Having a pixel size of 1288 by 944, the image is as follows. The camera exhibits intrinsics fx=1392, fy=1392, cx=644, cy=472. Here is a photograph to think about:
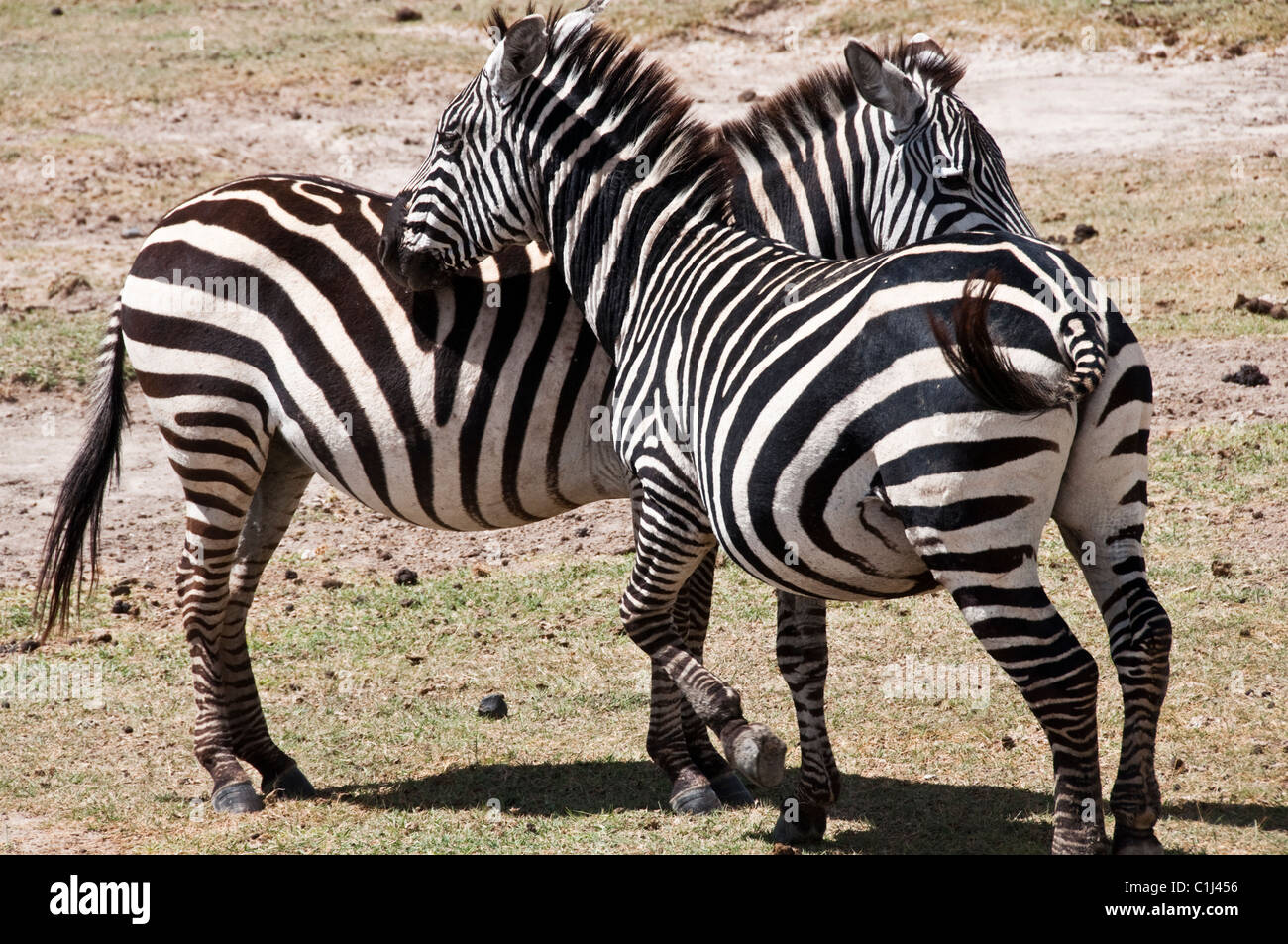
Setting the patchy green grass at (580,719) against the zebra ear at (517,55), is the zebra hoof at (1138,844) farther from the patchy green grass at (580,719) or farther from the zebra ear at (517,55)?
the zebra ear at (517,55)

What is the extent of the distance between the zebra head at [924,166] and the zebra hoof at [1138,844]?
96.1 inches

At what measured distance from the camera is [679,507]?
4.91m

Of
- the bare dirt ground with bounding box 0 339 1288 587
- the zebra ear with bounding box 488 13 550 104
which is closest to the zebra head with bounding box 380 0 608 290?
the zebra ear with bounding box 488 13 550 104

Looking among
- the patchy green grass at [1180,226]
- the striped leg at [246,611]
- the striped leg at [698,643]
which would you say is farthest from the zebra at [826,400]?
the patchy green grass at [1180,226]

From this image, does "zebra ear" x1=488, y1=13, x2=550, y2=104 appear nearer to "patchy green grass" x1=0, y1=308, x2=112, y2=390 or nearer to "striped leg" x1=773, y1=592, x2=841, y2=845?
"striped leg" x1=773, y1=592, x2=841, y2=845

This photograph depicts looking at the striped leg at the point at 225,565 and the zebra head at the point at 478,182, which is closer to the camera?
the zebra head at the point at 478,182

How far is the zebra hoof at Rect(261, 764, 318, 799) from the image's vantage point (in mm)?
6113

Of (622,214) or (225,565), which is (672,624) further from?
(225,565)

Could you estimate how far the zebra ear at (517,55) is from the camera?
5.32 metres

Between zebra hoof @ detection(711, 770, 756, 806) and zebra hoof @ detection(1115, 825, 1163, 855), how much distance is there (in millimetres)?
1712

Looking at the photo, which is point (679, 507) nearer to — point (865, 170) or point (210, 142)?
point (865, 170)
